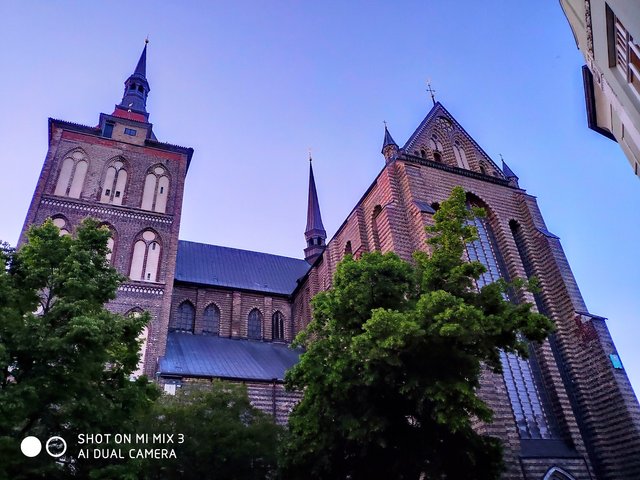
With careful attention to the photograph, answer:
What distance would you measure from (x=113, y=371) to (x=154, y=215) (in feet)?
52.5

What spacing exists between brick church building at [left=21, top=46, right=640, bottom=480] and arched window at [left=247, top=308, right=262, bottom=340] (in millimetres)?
58

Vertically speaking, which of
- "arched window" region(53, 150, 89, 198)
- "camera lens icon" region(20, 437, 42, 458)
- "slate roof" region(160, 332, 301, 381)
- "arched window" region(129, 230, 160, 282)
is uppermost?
"arched window" region(53, 150, 89, 198)

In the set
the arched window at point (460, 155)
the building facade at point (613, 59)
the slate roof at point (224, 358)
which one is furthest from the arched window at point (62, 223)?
the building facade at point (613, 59)

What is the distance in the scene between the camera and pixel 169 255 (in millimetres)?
22141

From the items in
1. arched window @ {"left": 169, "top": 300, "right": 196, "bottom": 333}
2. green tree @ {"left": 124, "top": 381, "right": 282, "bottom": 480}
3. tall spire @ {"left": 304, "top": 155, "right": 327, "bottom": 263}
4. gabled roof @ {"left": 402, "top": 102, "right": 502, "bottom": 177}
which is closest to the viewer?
green tree @ {"left": 124, "top": 381, "right": 282, "bottom": 480}

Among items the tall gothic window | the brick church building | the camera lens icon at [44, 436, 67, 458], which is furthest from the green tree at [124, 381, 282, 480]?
the tall gothic window

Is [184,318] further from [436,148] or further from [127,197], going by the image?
[436,148]

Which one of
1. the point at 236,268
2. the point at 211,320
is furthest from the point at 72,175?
the point at 236,268

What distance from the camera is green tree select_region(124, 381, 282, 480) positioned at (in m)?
10.4

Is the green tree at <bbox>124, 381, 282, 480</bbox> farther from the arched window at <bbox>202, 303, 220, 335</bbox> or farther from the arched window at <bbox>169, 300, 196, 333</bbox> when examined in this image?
the arched window at <bbox>202, 303, 220, 335</bbox>

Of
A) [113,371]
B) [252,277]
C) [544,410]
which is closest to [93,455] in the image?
[113,371]

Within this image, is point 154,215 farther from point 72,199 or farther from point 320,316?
point 320,316

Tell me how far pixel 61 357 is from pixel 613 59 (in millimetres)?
11407

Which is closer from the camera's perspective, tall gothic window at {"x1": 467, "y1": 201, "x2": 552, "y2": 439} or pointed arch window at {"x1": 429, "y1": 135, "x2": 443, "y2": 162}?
Result: tall gothic window at {"x1": 467, "y1": 201, "x2": 552, "y2": 439}
